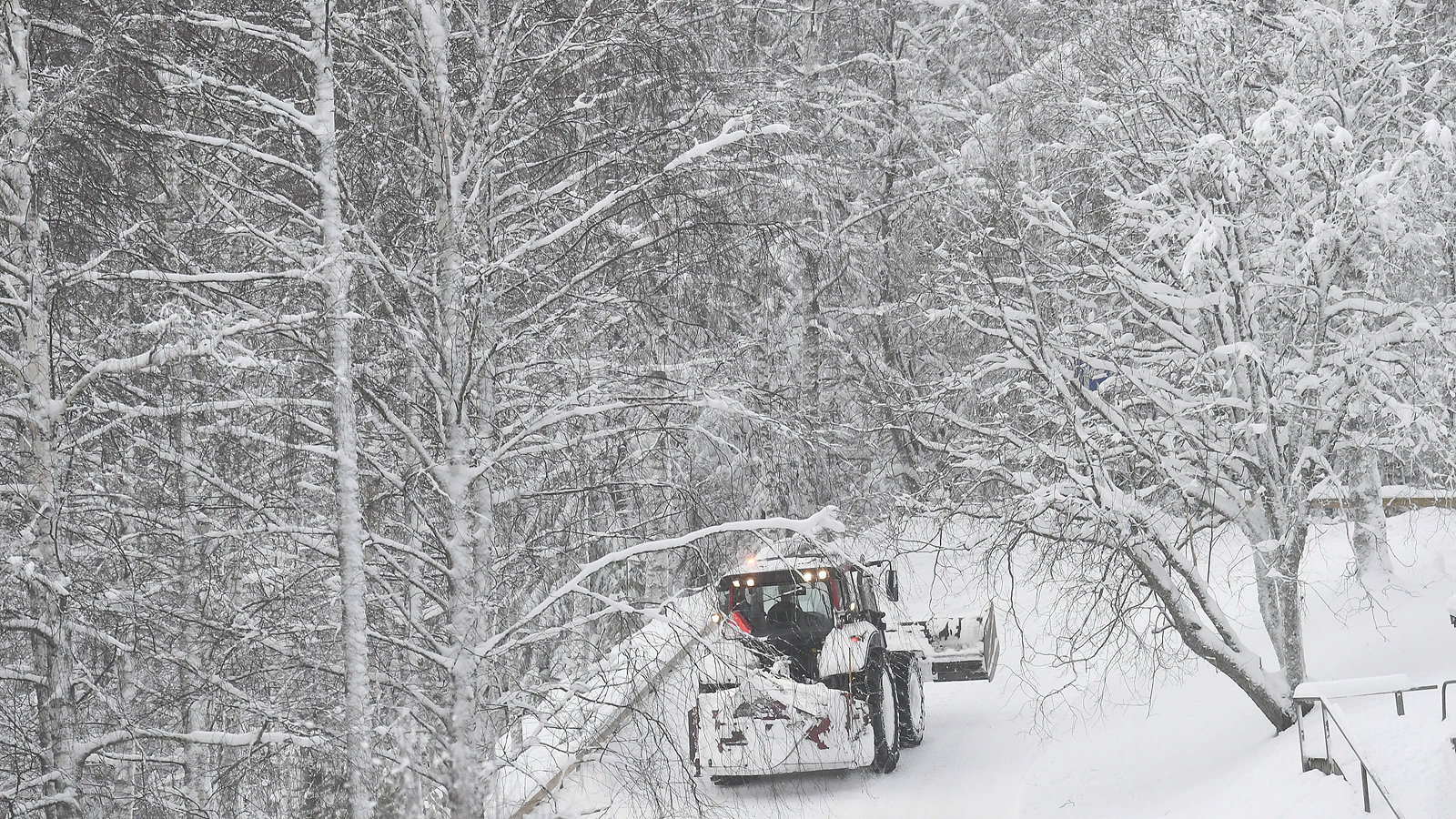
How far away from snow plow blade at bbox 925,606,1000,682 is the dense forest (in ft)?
6.29

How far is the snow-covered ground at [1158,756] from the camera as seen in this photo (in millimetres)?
9055

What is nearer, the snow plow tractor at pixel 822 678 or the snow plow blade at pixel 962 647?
the snow plow tractor at pixel 822 678

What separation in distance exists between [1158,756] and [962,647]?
2.50m

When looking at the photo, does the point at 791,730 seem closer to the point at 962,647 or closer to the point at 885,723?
the point at 885,723

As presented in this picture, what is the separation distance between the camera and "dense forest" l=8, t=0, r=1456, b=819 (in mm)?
7129

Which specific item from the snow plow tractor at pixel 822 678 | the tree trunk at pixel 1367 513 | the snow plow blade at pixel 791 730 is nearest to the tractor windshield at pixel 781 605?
the snow plow tractor at pixel 822 678

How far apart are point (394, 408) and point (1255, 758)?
7787mm

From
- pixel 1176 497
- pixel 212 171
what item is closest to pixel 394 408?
pixel 212 171

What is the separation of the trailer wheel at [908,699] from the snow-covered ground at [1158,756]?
0.18 metres

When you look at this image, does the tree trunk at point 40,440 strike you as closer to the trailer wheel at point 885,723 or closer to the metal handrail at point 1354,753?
the trailer wheel at point 885,723

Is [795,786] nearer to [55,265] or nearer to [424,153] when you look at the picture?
[424,153]

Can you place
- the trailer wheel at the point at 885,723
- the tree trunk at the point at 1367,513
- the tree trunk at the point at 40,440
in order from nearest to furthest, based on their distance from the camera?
the tree trunk at the point at 40,440, the trailer wheel at the point at 885,723, the tree trunk at the point at 1367,513

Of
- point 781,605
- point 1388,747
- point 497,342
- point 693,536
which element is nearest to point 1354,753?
point 1388,747

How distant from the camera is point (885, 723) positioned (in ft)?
40.3
